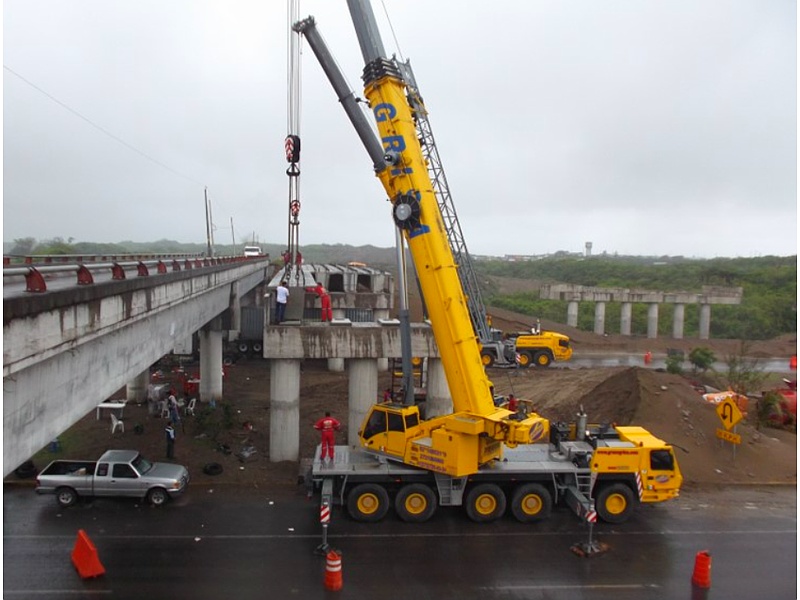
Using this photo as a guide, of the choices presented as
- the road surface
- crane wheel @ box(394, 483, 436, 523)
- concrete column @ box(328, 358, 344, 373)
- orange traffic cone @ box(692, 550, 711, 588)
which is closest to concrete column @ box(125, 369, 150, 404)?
the road surface

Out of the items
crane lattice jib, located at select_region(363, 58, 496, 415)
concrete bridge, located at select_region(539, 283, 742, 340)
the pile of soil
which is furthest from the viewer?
concrete bridge, located at select_region(539, 283, 742, 340)

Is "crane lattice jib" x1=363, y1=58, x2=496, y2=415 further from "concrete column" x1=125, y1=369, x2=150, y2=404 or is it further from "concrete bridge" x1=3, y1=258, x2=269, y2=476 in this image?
"concrete column" x1=125, y1=369, x2=150, y2=404

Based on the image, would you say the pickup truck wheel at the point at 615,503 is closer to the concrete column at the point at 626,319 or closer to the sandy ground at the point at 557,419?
the sandy ground at the point at 557,419

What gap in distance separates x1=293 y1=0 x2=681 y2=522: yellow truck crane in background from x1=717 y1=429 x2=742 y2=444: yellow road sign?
5.64 m

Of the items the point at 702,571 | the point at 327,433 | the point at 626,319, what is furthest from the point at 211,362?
the point at 626,319

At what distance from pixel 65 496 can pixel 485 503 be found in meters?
10.2

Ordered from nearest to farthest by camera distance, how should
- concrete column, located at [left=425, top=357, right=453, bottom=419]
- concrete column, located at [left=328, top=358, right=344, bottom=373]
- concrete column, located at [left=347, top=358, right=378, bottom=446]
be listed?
1. concrete column, located at [left=347, top=358, right=378, bottom=446]
2. concrete column, located at [left=425, top=357, right=453, bottom=419]
3. concrete column, located at [left=328, top=358, right=344, bottom=373]

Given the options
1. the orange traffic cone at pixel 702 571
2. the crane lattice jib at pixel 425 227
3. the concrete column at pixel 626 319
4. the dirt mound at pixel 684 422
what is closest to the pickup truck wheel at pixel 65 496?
the crane lattice jib at pixel 425 227

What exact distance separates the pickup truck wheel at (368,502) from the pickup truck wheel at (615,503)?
201 inches

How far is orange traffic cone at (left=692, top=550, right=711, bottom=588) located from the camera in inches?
407

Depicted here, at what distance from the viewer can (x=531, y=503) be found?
12906 millimetres

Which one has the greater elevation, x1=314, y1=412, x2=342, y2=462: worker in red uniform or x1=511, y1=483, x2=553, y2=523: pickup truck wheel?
x1=314, y1=412, x2=342, y2=462: worker in red uniform

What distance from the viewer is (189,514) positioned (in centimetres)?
1327

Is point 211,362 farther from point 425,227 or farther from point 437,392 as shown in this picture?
point 425,227
